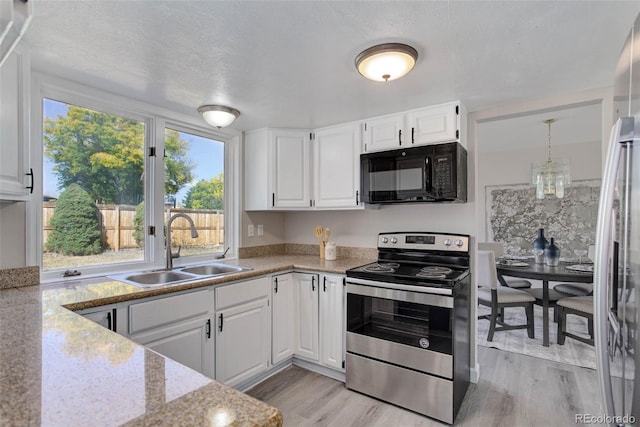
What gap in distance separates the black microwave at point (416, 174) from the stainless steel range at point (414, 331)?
44 cm

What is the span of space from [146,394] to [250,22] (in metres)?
1.42

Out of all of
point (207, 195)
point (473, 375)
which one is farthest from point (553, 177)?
point (207, 195)

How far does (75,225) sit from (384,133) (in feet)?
7.58

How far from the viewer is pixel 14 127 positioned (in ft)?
4.90

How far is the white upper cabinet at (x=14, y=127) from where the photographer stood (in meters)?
1.44

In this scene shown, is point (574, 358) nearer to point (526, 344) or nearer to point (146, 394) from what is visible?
point (526, 344)

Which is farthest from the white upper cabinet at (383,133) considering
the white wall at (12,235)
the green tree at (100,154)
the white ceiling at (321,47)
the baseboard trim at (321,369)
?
the white wall at (12,235)

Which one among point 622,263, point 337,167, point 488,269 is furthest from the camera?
point 488,269

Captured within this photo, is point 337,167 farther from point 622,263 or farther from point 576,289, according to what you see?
point 576,289

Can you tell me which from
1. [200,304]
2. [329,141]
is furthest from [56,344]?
[329,141]

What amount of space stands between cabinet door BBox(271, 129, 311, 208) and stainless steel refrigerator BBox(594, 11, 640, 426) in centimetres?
229

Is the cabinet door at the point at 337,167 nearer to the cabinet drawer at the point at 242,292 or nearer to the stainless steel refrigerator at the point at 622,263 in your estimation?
the cabinet drawer at the point at 242,292

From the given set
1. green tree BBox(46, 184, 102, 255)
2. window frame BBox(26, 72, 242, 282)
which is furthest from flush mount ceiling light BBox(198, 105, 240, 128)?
green tree BBox(46, 184, 102, 255)

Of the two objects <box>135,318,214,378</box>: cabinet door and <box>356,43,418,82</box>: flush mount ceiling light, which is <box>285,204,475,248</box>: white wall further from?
<box>135,318,214,378</box>: cabinet door
